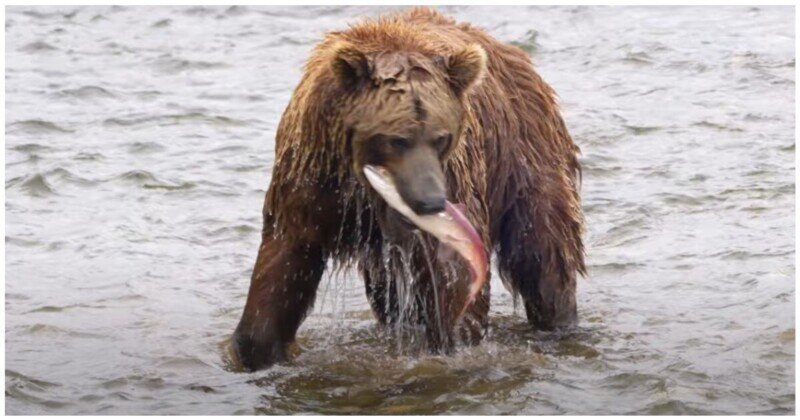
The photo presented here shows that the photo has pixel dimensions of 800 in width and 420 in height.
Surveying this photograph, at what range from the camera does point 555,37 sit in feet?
49.0

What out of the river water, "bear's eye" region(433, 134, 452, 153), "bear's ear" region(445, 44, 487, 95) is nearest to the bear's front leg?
the river water

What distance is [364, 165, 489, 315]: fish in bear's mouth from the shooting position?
20.5 ft

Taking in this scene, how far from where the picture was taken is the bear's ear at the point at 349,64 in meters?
6.37

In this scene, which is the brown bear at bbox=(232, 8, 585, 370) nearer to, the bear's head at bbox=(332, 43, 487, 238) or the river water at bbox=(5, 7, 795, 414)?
the bear's head at bbox=(332, 43, 487, 238)

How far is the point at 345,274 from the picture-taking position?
290 inches

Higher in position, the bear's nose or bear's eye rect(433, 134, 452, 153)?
bear's eye rect(433, 134, 452, 153)

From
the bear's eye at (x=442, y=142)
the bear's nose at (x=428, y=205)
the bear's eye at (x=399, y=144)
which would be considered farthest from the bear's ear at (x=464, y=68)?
the bear's nose at (x=428, y=205)

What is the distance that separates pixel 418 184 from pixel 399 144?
0.61 ft

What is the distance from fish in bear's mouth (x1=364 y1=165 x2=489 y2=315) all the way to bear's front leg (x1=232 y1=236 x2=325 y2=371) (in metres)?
0.72

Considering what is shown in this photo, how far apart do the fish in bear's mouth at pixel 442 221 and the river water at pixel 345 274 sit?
85 cm

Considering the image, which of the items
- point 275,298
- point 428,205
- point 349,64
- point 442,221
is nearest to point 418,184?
point 428,205

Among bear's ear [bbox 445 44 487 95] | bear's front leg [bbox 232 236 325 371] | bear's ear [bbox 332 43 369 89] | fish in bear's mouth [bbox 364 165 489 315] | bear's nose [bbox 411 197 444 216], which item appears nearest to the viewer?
bear's nose [bbox 411 197 444 216]

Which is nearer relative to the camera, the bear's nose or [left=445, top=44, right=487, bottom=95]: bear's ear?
the bear's nose

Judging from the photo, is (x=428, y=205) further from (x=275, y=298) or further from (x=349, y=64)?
(x=275, y=298)
